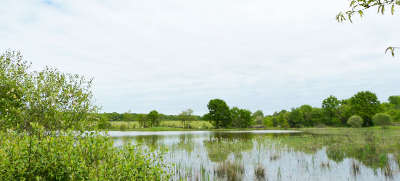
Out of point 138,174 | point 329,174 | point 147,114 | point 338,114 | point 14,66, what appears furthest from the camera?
point 147,114

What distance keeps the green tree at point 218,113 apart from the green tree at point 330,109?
49.7 metres

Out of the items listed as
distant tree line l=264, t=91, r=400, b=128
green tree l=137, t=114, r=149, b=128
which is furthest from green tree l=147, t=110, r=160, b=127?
distant tree line l=264, t=91, r=400, b=128

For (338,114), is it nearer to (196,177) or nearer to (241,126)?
(241,126)

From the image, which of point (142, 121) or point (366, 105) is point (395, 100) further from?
point (142, 121)

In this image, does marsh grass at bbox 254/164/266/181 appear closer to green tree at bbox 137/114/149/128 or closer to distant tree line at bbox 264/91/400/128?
distant tree line at bbox 264/91/400/128

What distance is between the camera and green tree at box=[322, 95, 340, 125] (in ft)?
371

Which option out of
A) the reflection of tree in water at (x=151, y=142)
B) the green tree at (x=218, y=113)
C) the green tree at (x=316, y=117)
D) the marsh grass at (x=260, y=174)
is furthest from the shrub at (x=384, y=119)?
the marsh grass at (x=260, y=174)

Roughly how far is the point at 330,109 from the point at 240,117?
45.7m

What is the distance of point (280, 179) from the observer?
619 inches

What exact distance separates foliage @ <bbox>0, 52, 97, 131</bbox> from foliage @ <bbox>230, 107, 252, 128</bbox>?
112m

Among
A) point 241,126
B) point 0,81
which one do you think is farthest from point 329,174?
point 241,126

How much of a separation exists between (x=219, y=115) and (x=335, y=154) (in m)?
90.6

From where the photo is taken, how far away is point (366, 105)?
91875 millimetres

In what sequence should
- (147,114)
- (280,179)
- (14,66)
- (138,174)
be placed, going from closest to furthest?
1. (138,174)
2. (280,179)
3. (14,66)
4. (147,114)
